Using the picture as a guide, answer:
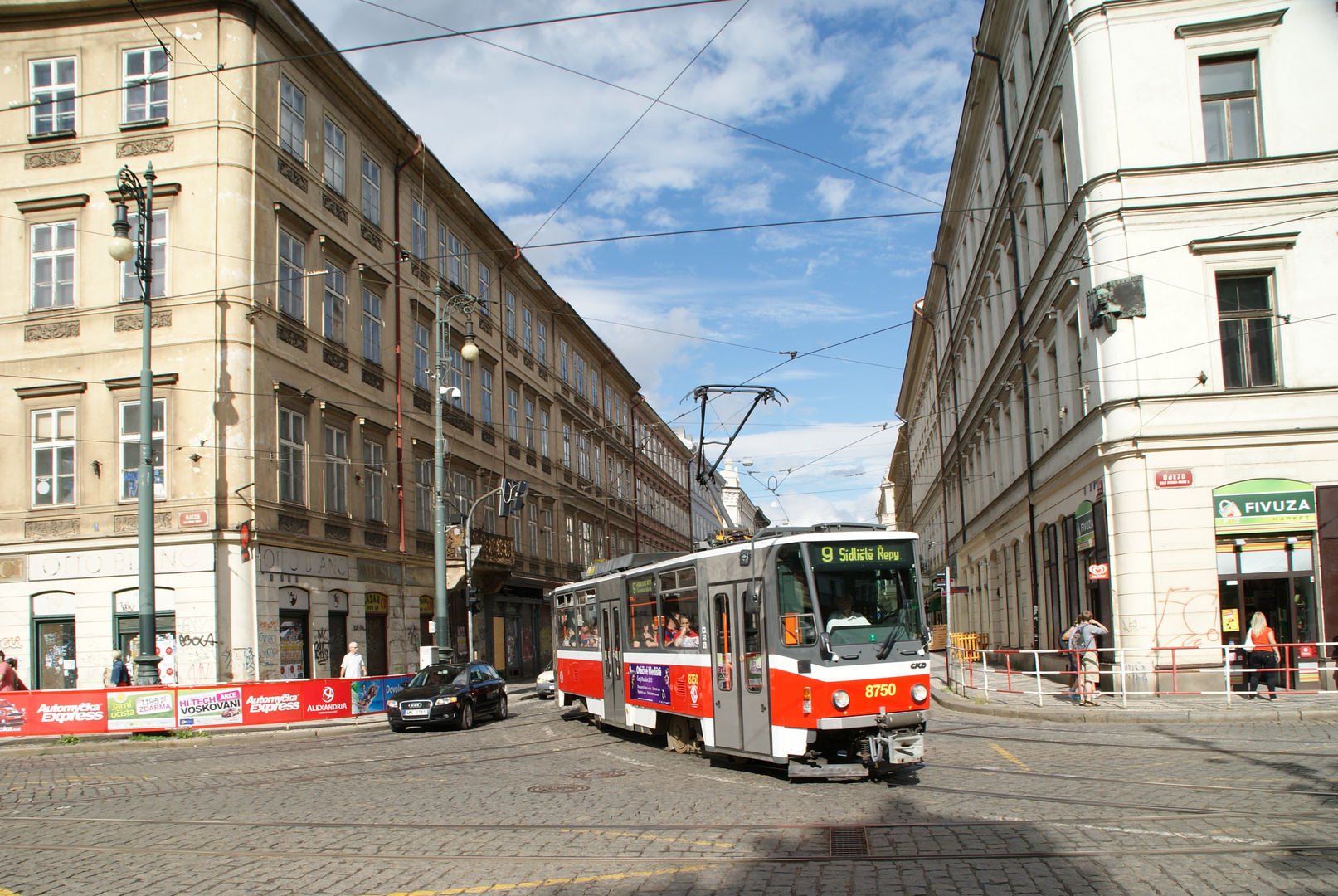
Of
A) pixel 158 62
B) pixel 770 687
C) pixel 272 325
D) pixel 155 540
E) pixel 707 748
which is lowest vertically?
pixel 707 748

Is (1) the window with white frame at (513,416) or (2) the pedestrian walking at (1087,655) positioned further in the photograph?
(1) the window with white frame at (513,416)

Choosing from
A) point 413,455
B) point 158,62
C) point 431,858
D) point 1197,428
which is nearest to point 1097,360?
point 1197,428

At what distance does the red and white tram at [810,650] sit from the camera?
11227mm

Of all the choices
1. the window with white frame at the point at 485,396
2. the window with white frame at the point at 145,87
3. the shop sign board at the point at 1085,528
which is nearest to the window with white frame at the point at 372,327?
the window with white frame at the point at 145,87

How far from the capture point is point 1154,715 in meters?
16.5

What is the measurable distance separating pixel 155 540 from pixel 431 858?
1773 centimetres

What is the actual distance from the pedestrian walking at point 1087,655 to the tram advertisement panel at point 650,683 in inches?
315

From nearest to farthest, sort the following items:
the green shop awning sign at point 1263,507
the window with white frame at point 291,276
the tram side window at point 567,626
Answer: the green shop awning sign at point 1263,507 < the tram side window at point 567,626 < the window with white frame at point 291,276

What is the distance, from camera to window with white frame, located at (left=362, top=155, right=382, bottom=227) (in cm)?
3039

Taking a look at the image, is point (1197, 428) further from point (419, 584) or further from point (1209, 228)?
point (419, 584)

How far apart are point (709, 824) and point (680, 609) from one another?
5.13 metres

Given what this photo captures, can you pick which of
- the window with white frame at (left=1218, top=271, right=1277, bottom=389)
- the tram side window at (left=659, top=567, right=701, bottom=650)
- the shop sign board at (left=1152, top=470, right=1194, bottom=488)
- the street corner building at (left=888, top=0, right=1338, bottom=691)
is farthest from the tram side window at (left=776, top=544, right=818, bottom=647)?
the window with white frame at (left=1218, top=271, right=1277, bottom=389)

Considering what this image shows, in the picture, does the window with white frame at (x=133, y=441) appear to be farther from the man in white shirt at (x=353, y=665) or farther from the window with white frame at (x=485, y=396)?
the window with white frame at (x=485, y=396)

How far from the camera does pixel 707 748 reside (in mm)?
13297
